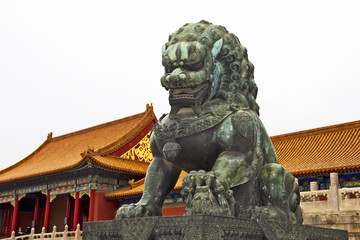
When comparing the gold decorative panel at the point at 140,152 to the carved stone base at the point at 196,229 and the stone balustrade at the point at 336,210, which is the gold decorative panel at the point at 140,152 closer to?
the stone balustrade at the point at 336,210

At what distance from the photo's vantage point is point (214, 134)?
3.25 meters

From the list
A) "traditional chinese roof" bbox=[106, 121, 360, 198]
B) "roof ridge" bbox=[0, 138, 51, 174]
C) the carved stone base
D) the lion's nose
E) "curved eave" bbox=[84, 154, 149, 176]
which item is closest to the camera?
the carved stone base

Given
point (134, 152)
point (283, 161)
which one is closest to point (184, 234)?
point (283, 161)

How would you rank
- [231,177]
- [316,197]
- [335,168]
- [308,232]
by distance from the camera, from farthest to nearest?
[335,168]
[316,197]
[308,232]
[231,177]

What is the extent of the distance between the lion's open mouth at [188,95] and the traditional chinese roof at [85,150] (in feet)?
55.1

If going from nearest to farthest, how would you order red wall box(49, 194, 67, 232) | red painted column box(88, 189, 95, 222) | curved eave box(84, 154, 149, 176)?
curved eave box(84, 154, 149, 176), red painted column box(88, 189, 95, 222), red wall box(49, 194, 67, 232)

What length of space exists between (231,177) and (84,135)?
27.0 m

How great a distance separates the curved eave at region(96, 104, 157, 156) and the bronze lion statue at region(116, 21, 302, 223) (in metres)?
18.7

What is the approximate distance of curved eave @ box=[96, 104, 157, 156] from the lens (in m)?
22.2

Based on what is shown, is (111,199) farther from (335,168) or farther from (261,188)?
(261,188)

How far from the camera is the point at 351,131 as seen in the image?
18875mm

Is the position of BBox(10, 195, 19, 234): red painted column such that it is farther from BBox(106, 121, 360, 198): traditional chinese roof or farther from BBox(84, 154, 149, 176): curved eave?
BBox(106, 121, 360, 198): traditional chinese roof

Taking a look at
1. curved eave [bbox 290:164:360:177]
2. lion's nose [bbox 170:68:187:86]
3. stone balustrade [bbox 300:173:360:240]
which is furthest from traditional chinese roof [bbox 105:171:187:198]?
lion's nose [bbox 170:68:187:86]

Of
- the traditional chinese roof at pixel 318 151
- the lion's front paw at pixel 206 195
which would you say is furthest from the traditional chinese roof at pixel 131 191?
the lion's front paw at pixel 206 195
